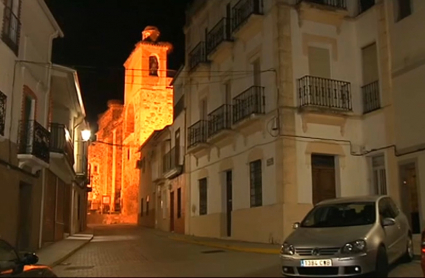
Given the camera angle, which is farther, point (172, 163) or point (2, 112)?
point (172, 163)

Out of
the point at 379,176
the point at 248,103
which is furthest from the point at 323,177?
the point at 248,103

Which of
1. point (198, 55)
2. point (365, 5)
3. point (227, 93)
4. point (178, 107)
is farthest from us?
point (178, 107)

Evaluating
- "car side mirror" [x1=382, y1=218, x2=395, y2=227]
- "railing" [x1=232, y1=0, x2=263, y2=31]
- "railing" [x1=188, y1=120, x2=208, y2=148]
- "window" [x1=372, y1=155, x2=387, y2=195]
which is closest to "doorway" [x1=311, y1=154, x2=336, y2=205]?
"window" [x1=372, y1=155, x2=387, y2=195]

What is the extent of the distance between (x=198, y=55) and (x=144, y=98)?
796 inches

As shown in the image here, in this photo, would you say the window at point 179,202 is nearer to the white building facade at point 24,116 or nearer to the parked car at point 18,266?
the white building facade at point 24,116

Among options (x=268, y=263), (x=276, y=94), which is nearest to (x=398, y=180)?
(x=276, y=94)

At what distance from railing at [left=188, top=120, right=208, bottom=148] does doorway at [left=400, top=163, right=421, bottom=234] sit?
9262mm

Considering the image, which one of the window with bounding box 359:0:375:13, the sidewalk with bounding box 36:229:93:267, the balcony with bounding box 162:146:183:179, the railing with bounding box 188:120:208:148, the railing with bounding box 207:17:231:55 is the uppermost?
the railing with bounding box 207:17:231:55

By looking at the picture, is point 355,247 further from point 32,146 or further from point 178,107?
point 178,107

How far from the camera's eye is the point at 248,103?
701 inches

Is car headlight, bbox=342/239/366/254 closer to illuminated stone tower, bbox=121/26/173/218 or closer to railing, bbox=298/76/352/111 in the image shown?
railing, bbox=298/76/352/111

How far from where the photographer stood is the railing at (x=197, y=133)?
73.6 ft

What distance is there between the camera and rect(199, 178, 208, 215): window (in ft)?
75.9

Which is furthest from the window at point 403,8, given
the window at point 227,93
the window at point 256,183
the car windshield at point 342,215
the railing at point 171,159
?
the railing at point 171,159
